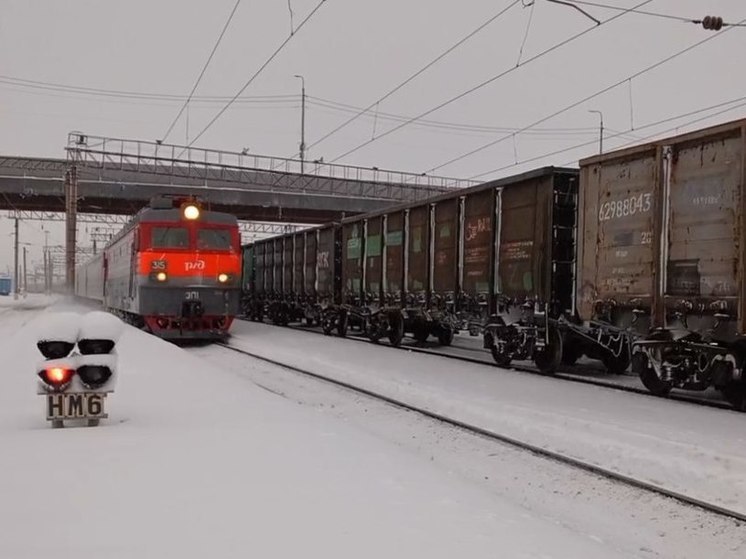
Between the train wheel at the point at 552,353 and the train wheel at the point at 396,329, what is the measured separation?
223 inches

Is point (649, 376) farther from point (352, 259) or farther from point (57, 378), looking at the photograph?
point (352, 259)

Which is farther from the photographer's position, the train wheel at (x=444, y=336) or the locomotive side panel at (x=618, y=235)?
the train wheel at (x=444, y=336)

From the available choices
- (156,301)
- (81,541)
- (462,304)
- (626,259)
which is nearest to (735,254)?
(626,259)

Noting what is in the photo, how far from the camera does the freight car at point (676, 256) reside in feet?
29.7

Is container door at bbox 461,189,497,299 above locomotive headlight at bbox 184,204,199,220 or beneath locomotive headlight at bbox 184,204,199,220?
beneath

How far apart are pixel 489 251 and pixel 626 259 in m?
3.38

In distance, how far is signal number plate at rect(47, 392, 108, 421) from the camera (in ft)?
20.3

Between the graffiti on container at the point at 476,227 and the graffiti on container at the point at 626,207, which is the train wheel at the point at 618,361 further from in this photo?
the graffiti on container at the point at 476,227

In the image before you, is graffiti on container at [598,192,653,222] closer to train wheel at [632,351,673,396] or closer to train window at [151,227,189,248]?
train wheel at [632,351,673,396]

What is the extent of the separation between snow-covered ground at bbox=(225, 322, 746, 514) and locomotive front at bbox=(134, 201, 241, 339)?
4.37 m

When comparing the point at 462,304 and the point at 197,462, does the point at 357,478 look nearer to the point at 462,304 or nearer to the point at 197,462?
the point at 197,462

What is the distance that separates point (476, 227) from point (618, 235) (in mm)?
3728

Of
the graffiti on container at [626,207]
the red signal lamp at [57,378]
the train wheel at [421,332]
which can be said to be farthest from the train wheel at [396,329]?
the red signal lamp at [57,378]

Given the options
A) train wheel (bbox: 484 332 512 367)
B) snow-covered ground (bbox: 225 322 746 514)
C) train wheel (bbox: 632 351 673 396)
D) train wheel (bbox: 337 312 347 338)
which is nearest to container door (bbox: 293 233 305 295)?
train wheel (bbox: 337 312 347 338)
